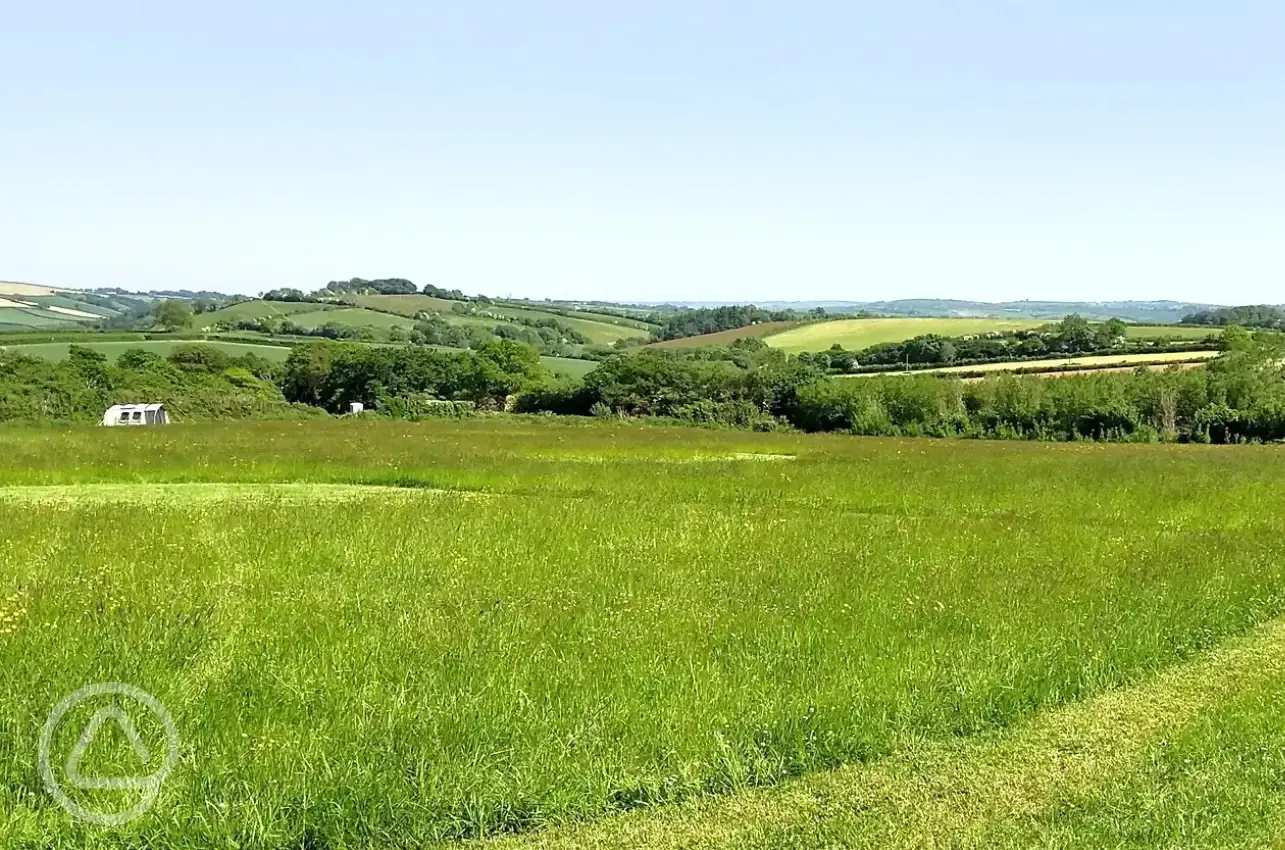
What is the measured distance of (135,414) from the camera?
66.8 m

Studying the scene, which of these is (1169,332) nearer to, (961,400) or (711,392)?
(961,400)

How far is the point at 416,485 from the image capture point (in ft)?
94.2

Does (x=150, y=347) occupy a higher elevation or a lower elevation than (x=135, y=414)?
higher

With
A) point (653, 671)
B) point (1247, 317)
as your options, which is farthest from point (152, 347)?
point (1247, 317)

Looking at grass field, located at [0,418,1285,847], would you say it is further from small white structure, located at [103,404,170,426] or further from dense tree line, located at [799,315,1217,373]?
dense tree line, located at [799,315,1217,373]

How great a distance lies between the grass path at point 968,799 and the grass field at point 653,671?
3cm

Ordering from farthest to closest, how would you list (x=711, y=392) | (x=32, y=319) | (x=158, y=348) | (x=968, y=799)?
(x=32, y=319)
(x=158, y=348)
(x=711, y=392)
(x=968, y=799)

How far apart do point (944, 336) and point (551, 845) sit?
393 feet

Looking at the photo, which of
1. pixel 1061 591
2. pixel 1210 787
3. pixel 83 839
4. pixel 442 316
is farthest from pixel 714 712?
pixel 442 316

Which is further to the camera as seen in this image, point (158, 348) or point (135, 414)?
point (158, 348)

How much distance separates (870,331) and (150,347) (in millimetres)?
83886

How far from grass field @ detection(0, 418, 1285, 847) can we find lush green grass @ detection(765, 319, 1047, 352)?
11146 centimetres

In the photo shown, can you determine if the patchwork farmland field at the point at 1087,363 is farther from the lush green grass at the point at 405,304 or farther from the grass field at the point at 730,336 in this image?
the lush green grass at the point at 405,304

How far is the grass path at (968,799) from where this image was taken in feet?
21.9
